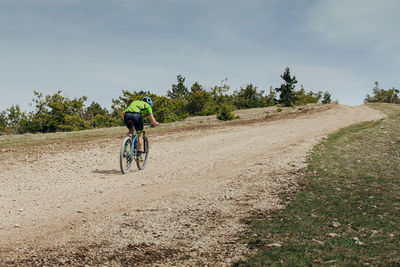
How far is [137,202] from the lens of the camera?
22.7 ft

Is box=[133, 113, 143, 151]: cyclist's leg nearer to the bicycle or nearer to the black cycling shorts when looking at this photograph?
the black cycling shorts

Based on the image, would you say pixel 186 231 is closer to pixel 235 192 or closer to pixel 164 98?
pixel 235 192

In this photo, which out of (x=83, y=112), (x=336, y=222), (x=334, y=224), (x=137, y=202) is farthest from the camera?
(x=83, y=112)

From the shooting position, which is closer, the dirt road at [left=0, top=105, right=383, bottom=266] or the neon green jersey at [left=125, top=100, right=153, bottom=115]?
the dirt road at [left=0, top=105, right=383, bottom=266]

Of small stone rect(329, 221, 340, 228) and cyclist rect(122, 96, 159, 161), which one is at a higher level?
cyclist rect(122, 96, 159, 161)

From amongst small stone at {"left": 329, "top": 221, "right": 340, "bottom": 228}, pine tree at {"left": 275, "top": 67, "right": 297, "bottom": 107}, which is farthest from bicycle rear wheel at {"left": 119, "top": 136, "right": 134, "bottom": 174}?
pine tree at {"left": 275, "top": 67, "right": 297, "bottom": 107}

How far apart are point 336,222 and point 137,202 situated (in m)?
4.04

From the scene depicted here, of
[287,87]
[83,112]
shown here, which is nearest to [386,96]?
[287,87]

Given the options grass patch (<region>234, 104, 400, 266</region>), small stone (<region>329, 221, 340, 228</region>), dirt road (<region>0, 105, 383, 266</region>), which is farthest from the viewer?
small stone (<region>329, 221, 340, 228</region>)

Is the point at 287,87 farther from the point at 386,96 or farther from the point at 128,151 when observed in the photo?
the point at 128,151

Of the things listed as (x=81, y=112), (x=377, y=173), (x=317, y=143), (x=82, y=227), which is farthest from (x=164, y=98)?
(x=82, y=227)

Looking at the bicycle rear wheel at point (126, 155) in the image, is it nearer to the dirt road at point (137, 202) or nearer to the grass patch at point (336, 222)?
the dirt road at point (137, 202)

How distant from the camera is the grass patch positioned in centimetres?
427

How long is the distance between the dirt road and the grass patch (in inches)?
18.8
